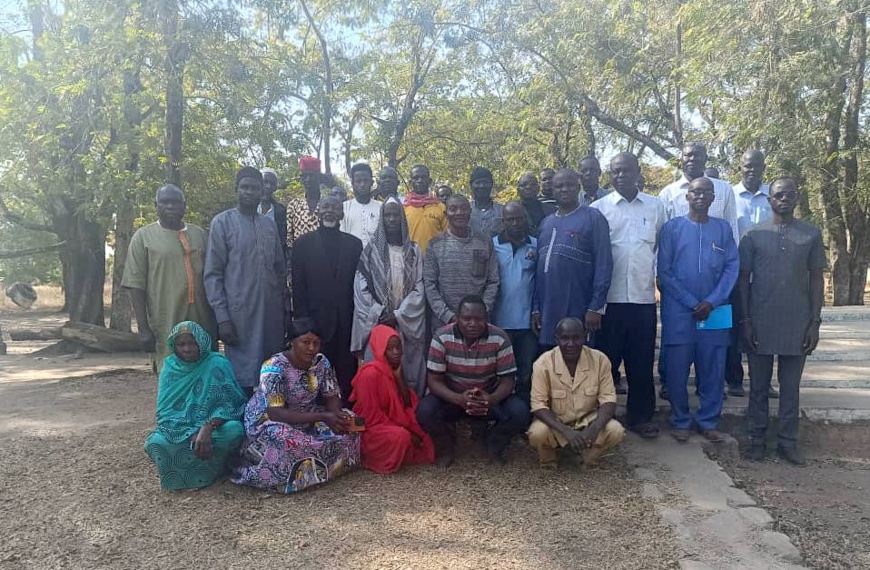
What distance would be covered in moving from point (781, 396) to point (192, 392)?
3946 mm

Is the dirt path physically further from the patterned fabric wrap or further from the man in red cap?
the man in red cap

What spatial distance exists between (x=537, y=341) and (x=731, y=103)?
713 centimetres

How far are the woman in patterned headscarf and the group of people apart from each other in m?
0.01

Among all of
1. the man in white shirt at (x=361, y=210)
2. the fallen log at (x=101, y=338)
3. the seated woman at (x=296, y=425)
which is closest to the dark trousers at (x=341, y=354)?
the seated woman at (x=296, y=425)

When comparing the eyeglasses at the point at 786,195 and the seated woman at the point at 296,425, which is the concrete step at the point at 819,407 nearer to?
the eyeglasses at the point at 786,195

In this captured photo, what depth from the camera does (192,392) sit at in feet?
12.9

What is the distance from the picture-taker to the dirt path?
297 centimetres

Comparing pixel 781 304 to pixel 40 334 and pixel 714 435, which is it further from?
pixel 40 334

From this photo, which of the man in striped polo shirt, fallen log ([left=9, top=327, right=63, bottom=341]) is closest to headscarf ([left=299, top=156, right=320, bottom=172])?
the man in striped polo shirt

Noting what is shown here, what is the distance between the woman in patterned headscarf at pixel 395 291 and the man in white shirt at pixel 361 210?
77cm

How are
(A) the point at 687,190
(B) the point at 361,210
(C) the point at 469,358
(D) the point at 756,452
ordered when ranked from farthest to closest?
(B) the point at 361,210, (A) the point at 687,190, (D) the point at 756,452, (C) the point at 469,358

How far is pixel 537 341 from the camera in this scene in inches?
187

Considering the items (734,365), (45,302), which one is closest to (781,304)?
(734,365)

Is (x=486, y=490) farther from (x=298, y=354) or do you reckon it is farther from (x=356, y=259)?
(x=356, y=259)
